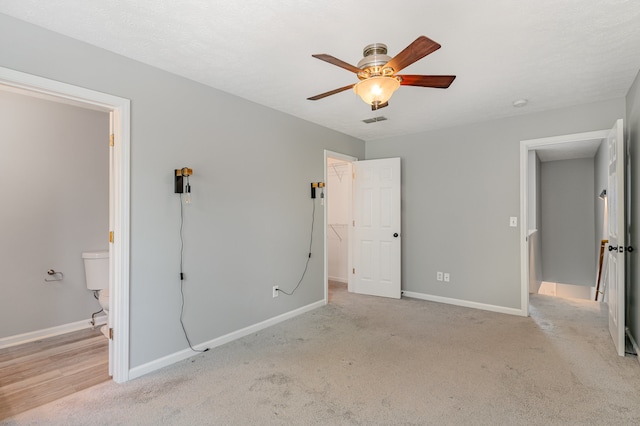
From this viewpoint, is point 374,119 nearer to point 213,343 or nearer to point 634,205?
point 634,205

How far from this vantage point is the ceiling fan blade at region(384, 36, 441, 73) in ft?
5.23

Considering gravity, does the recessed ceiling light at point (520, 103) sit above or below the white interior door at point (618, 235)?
above

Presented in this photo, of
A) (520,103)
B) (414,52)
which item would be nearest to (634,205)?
(520,103)

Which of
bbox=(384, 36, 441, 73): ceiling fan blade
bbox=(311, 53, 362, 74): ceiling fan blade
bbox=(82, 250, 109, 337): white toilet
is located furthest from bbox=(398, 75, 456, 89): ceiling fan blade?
bbox=(82, 250, 109, 337): white toilet

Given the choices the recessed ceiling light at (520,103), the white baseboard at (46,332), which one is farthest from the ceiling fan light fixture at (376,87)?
the white baseboard at (46,332)

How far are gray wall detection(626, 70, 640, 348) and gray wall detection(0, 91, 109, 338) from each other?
5.29 m

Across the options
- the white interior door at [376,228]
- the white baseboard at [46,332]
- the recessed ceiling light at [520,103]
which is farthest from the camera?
the white interior door at [376,228]

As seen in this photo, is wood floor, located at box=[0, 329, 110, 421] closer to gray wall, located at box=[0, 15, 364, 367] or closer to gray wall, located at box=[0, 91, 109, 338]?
gray wall, located at box=[0, 91, 109, 338]

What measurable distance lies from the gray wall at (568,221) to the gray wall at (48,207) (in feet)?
25.1

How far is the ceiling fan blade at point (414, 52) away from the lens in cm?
159

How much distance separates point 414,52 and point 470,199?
3.09 m

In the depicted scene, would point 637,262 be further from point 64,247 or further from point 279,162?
point 64,247

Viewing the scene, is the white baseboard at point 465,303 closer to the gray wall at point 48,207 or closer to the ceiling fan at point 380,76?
the ceiling fan at point 380,76

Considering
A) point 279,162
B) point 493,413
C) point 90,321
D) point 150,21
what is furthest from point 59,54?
point 493,413
